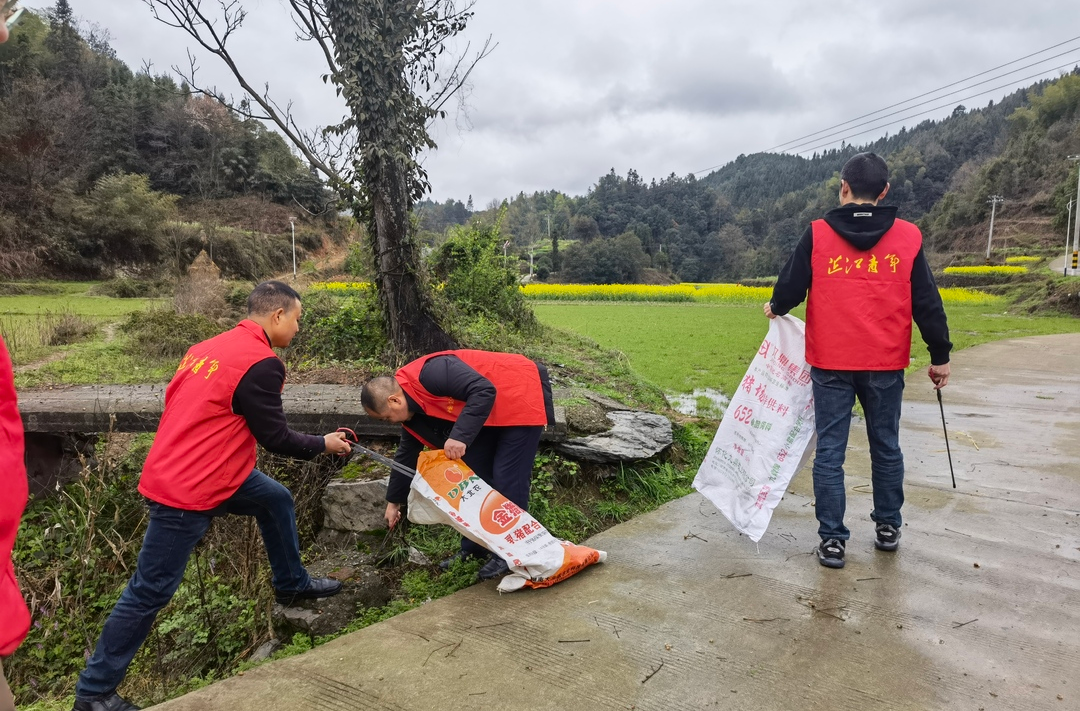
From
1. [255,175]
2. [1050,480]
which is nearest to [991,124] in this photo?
[255,175]

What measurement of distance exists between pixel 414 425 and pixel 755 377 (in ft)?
6.43

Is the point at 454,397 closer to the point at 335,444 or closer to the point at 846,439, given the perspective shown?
the point at 335,444

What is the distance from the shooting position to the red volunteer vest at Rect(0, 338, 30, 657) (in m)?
1.25

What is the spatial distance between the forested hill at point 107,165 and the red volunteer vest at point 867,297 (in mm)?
33708

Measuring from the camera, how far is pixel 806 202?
295ft

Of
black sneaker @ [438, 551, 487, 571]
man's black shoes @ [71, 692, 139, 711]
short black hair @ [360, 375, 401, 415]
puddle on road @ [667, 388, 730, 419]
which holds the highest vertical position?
short black hair @ [360, 375, 401, 415]

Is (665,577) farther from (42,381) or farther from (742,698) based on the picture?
(42,381)

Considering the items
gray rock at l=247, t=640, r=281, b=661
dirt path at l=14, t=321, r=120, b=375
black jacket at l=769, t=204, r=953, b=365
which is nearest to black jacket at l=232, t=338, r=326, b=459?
gray rock at l=247, t=640, r=281, b=661

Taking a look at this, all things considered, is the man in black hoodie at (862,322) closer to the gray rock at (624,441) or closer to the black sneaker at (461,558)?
the gray rock at (624,441)

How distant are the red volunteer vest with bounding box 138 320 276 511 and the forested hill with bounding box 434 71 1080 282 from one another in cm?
5096

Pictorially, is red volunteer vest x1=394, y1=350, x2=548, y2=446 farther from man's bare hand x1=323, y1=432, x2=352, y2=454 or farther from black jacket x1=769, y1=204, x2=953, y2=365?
black jacket x1=769, y1=204, x2=953, y2=365

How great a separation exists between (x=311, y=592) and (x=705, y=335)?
48.7ft

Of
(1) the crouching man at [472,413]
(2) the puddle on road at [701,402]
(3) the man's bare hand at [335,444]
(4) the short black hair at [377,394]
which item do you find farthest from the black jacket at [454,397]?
(2) the puddle on road at [701,402]

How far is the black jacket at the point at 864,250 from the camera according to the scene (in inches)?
131
